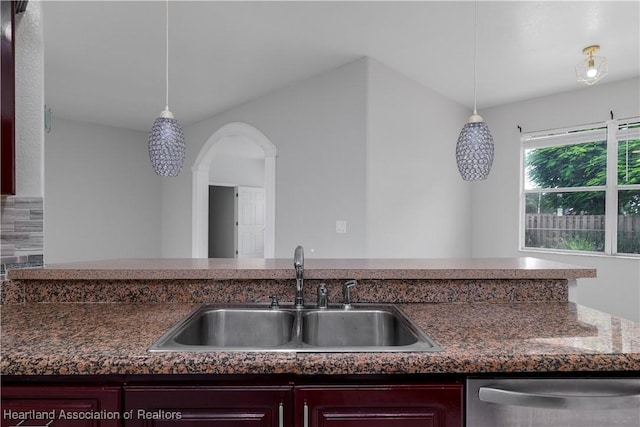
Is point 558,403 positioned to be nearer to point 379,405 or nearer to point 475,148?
point 379,405

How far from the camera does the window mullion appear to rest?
3.55 metres

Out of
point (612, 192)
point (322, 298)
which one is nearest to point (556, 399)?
point (322, 298)

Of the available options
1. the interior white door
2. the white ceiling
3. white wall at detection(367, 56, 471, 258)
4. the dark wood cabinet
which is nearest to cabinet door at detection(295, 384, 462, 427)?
the dark wood cabinet

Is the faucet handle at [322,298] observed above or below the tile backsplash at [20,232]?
below

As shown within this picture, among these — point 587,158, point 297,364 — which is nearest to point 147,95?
point 297,364

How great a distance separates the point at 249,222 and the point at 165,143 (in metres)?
5.39

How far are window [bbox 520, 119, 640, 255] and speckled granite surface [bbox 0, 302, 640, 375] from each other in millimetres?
3028

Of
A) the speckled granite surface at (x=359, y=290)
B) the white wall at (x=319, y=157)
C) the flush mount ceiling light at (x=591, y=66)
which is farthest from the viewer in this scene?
the white wall at (x=319, y=157)

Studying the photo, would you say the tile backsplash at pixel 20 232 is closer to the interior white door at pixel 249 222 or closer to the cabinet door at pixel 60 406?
the cabinet door at pixel 60 406

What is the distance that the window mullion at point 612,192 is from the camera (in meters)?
3.55

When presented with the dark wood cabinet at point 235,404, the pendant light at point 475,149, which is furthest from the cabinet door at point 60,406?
the pendant light at point 475,149

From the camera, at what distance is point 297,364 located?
0.89m

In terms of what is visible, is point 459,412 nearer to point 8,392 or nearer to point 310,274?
point 310,274

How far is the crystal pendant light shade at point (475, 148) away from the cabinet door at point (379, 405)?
129 centimetres
